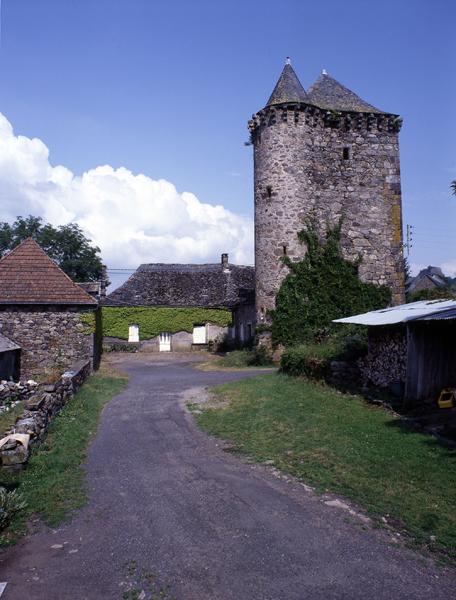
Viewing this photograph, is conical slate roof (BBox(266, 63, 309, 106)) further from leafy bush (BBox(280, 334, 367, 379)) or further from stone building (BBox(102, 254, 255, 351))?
stone building (BBox(102, 254, 255, 351))

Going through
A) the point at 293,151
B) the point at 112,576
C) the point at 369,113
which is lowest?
the point at 112,576

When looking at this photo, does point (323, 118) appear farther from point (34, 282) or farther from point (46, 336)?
point (46, 336)

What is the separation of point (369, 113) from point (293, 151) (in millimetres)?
4845

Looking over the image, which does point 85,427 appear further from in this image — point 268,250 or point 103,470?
point 268,250

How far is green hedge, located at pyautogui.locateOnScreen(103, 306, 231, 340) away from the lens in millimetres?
36688

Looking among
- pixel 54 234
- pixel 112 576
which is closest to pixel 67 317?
pixel 112 576

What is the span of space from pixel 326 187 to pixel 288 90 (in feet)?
16.5

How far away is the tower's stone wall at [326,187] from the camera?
75.9 feet

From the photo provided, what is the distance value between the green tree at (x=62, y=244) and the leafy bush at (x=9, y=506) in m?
53.1

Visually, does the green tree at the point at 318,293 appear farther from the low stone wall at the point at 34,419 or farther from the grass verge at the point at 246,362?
the low stone wall at the point at 34,419

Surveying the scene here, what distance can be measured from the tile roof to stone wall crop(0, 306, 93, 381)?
1.36 feet

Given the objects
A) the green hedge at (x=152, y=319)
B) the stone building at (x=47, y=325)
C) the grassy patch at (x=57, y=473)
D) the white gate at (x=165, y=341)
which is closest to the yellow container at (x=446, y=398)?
the grassy patch at (x=57, y=473)

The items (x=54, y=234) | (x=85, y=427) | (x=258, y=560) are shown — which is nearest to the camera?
(x=258, y=560)

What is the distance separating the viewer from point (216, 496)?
680 centimetres
